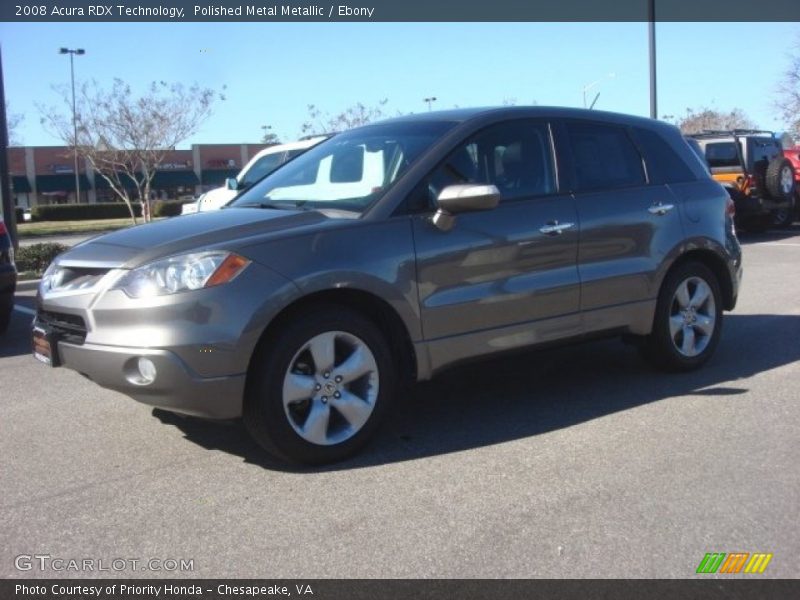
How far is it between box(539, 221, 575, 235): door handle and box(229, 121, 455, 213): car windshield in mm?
842

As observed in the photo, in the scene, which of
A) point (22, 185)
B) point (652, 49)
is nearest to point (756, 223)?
point (652, 49)

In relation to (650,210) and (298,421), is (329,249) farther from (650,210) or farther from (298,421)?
(650,210)

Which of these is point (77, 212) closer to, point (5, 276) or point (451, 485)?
point (5, 276)

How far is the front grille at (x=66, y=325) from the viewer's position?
163 inches

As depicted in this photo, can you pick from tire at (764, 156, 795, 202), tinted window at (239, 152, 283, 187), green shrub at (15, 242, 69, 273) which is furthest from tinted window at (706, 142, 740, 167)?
green shrub at (15, 242, 69, 273)

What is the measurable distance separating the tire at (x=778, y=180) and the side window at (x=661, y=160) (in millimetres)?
11998

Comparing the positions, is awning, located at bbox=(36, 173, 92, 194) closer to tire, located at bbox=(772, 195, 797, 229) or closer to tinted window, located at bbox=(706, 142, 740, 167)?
tire, located at bbox=(772, 195, 797, 229)

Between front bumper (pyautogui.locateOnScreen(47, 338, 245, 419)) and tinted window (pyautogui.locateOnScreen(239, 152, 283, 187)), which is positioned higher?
tinted window (pyautogui.locateOnScreen(239, 152, 283, 187))

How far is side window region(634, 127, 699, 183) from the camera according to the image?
229 inches

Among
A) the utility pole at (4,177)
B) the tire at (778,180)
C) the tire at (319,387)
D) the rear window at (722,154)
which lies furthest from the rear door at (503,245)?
the tire at (778,180)

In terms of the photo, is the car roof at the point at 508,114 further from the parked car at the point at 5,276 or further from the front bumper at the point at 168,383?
the parked car at the point at 5,276

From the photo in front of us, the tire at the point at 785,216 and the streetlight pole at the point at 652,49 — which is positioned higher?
the streetlight pole at the point at 652,49
